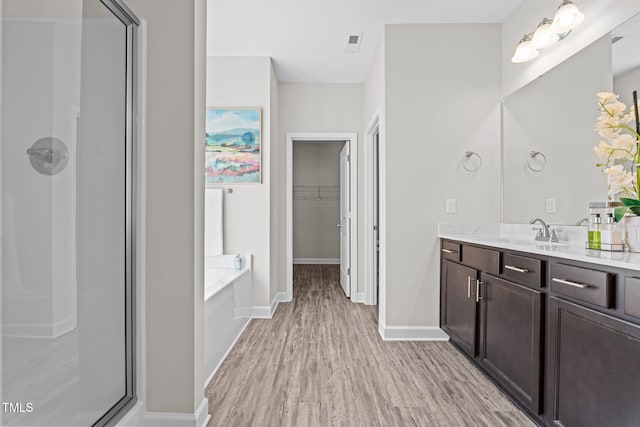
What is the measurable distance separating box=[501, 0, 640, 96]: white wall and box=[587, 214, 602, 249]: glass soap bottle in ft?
3.47

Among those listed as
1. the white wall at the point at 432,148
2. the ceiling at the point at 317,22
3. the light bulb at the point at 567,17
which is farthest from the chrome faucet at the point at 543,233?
the ceiling at the point at 317,22

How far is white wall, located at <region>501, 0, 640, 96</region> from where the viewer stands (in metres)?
2.07

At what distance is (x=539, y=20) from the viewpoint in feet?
8.83

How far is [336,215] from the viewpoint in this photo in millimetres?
8000

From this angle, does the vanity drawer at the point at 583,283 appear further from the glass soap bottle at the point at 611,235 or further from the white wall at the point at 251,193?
the white wall at the point at 251,193

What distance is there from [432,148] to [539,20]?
1130 millimetres

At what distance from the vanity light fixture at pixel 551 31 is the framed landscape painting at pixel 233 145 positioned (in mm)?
2394

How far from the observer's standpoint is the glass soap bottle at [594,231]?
1.85 metres

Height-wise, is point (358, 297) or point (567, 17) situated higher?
point (567, 17)

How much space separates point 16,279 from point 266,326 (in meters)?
2.63

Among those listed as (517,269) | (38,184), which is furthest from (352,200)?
(38,184)

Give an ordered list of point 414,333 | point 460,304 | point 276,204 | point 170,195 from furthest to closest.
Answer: point 276,204
point 414,333
point 460,304
point 170,195

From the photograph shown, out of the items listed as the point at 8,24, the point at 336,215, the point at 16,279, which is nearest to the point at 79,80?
the point at 8,24

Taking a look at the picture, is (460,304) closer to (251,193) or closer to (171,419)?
(171,419)
